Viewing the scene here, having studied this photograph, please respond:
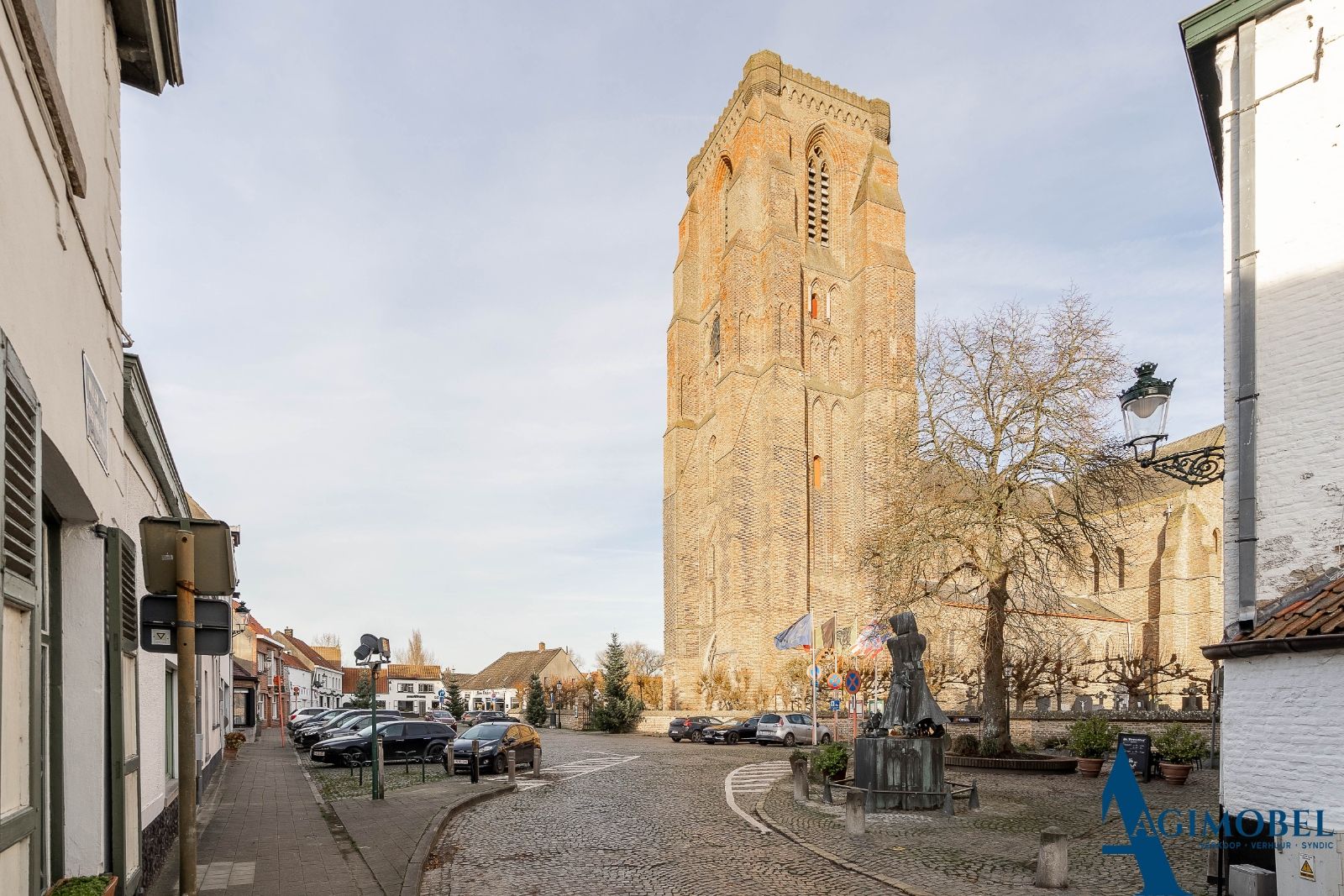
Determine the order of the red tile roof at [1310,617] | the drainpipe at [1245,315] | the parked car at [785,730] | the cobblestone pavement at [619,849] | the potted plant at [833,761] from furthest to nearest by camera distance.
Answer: the parked car at [785,730] < the potted plant at [833,761] < the drainpipe at [1245,315] < the cobblestone pavement at [619,849] < the red tile roof at [1310,617]

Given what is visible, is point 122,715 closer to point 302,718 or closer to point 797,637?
point 797,637

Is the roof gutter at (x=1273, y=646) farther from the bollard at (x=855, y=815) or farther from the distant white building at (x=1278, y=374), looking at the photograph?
the bollard at (x=855, y=815)

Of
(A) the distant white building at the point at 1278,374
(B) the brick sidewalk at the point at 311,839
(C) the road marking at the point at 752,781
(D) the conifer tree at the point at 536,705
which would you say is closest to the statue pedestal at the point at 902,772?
(C) the road marking at the point at 752,781

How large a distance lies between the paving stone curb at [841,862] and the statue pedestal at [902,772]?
172 cm

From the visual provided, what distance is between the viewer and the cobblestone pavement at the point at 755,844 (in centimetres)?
959

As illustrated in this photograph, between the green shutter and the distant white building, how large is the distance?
29.8 feet

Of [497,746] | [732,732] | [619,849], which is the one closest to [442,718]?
[732,732]

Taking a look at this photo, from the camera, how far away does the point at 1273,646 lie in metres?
8.45

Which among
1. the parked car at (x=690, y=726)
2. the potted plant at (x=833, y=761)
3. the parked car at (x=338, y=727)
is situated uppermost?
the potted plant at (x=833, y=761)

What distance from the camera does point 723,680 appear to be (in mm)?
47062

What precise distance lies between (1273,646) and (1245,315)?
12.1 feet

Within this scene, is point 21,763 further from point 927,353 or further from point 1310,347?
point 927,353

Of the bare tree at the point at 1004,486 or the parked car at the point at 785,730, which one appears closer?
the bare tree at the point at 1004,486

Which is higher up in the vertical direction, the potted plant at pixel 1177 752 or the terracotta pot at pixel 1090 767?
the potted plant at pixel 1177 752
